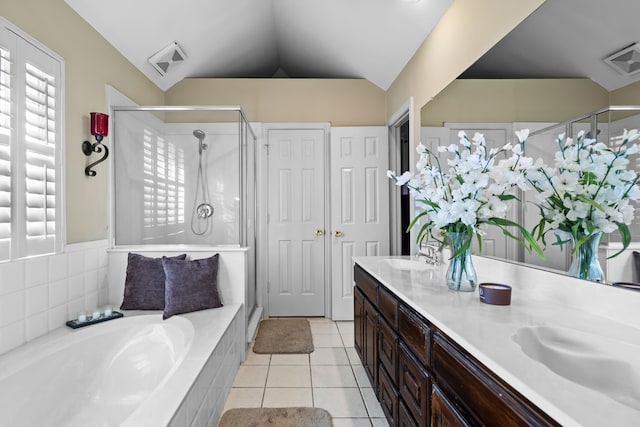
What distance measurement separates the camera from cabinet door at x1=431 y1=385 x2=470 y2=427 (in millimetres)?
994

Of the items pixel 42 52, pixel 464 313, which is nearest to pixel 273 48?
pixel 42 52

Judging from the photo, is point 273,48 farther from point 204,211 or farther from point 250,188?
point 204,211

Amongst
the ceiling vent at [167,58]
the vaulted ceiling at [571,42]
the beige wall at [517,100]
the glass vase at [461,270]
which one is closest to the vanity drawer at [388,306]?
the glass vase at [461,270]

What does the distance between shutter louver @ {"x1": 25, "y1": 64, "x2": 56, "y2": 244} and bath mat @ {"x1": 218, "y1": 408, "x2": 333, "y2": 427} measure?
56.8 inches

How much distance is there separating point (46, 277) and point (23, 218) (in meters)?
0.36

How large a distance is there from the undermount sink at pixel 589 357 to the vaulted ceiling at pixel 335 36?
0.78 metres

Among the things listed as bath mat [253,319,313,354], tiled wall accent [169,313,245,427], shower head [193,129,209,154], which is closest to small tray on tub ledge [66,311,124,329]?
tiled wall accent [169,313,245,427]

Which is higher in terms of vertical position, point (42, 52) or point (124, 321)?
point (42, 52)

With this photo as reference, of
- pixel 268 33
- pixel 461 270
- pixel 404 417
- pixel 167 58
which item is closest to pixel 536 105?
pixel 461 270

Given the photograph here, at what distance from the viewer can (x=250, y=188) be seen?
3441mm

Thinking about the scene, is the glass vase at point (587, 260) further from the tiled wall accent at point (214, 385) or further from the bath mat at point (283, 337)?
the bath mat at point (283, 337)

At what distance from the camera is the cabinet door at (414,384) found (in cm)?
125

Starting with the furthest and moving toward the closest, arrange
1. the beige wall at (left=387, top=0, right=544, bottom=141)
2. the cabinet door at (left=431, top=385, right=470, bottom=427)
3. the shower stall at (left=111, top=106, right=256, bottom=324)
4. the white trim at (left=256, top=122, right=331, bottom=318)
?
the white trim at (left=256, top=122, right=331, bottom=318), the shower stall at (left=111, top=106, right=256, bottom=324), the beige wall at (left=387, top=0, right=544, bottom=141), the cabinet door at (left=431, top=385, right=470, bottom=427)

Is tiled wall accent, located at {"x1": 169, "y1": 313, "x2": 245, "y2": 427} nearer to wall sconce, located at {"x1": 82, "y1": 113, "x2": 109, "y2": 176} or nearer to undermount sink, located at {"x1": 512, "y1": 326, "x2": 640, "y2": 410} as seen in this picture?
undermount sink, located at {"x1": 512, "y1": 326, "x2": 640, "y2": 410}
